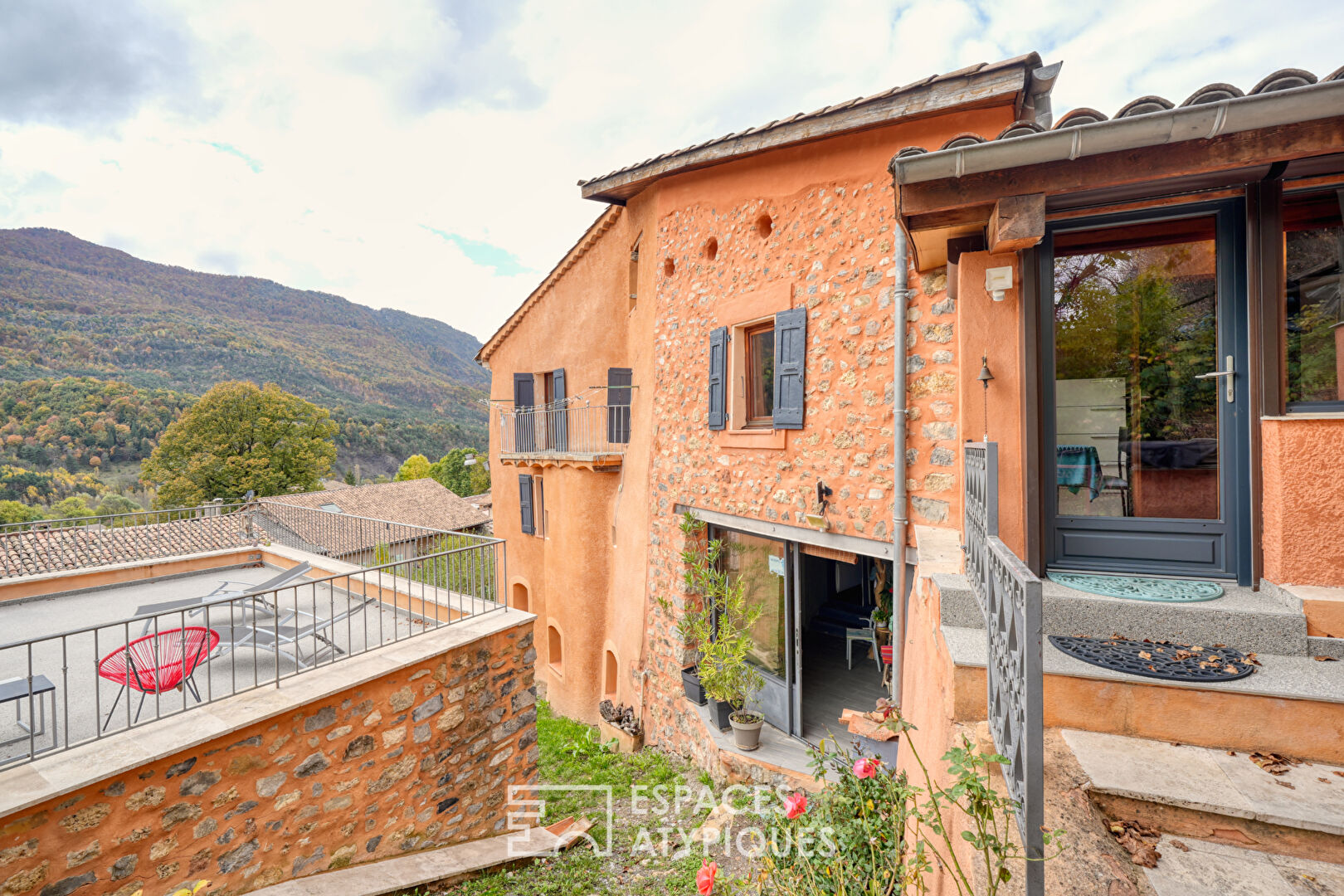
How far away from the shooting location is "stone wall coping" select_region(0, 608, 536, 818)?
3020mm

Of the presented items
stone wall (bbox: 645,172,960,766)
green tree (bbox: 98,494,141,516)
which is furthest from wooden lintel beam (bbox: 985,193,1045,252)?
green tree (bbox: 98,494,141,516)

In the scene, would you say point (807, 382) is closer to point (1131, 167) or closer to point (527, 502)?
point (1131, 167)

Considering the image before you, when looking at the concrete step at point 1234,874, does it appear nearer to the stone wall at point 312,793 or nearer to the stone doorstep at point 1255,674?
the stone doorstep at point 1255,674

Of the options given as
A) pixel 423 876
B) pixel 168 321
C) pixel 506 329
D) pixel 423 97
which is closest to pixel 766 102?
pixel 506 329

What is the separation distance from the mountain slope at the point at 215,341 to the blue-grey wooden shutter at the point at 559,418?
48.7 meters

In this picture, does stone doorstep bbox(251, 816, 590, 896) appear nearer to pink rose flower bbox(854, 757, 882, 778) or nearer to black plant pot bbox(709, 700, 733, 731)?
black plant pot bbox(709, 700, 733, 731)

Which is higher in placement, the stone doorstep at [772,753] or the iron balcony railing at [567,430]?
the iron balcony railing at [567,430]

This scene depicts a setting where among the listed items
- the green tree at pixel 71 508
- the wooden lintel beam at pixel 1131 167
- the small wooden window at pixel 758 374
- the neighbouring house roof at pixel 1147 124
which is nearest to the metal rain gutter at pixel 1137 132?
the neighbouring house roof at pixel 1147 124

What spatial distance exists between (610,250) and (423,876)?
902cm

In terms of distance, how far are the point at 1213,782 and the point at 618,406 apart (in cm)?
826

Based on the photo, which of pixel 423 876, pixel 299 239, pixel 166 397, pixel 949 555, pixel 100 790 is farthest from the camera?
pixel 299 239

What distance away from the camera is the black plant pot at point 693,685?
683cm

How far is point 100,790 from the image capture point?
3129 mm

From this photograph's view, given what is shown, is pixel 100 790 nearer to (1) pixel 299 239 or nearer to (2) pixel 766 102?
(2) pixel 766 102
